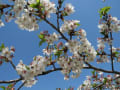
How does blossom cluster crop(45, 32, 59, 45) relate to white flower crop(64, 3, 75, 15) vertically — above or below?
below

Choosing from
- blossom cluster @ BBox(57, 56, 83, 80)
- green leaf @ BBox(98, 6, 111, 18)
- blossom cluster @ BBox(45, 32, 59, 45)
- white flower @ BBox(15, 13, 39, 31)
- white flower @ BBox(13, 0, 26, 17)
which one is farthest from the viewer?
green leaf @ BBox(98, 6, 111, 18)

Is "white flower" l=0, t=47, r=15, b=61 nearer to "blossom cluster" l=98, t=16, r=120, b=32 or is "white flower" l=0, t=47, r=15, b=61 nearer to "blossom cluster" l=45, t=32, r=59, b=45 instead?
"blossom cluster" l=45, t=32, r=59, b=45

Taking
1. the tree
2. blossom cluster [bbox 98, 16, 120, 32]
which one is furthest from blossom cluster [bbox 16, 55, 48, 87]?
blossom cluster [bbox 98, 16, 120, 32]

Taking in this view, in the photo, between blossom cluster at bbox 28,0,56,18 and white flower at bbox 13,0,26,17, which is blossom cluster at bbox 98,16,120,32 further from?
white flower at bbox 13,0,26,17

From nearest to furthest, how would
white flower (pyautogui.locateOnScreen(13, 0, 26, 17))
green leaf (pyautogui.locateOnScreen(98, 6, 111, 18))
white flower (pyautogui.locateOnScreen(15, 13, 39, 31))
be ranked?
1. white flower (pyautogui.locateOnScreen(13, 0, 26, 17))
2. white flower (pyautogui.locateOnScreen(15, 13, 39, 31))
3. green leaf (pyautogui.locateOnScreen(98, 6, 111, 18))

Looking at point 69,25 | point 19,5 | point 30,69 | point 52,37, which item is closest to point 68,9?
point 69,25

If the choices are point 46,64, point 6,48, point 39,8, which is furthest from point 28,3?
point 46,64

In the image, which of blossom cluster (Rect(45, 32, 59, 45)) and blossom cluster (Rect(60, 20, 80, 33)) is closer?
blossom cluster (Rect(60, 20, 80, 33))

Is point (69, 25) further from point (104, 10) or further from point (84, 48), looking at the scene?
point (104, 10)

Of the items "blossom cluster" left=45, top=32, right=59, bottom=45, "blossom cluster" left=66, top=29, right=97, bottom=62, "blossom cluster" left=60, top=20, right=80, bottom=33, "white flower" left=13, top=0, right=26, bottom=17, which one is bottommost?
"blossom cluster" left=66, top=29, right=97, bottom=62

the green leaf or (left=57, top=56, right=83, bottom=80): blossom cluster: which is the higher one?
the green leaf

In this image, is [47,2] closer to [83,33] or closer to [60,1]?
[60,1]

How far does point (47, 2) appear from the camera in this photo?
4.91 meters

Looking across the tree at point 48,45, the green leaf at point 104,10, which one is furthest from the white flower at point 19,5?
the green leaf at point 104,10
